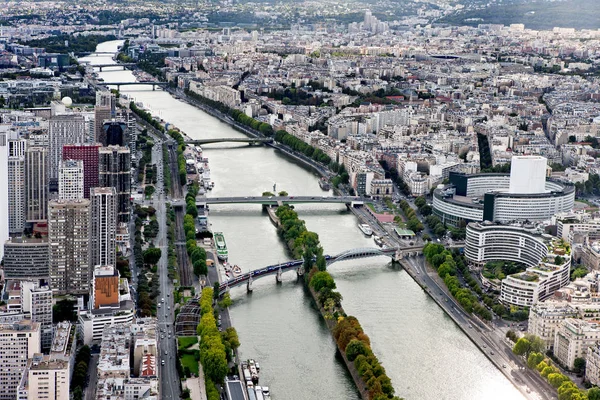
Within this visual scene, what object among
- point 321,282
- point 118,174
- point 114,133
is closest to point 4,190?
point 118,174

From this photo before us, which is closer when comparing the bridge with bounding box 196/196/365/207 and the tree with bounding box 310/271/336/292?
the tree with bounding box 310/271/336/292

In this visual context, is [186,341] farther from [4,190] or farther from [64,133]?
[64,133]

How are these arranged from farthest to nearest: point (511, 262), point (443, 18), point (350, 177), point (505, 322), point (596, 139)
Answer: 1. point (443, 18)
2. point (596, 139)
3. point (350, 177)
4. point (511, 262)
5. point (505, 322)

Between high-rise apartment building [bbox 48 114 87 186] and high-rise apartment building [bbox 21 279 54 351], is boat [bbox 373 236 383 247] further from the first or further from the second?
high-rise apartment building [bbox 21 279 54 351]

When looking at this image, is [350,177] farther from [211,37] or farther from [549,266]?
[211,37]

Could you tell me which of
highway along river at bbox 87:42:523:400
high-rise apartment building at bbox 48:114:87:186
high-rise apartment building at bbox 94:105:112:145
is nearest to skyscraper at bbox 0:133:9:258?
high-rise apartment building at bbox 48:114:87:186

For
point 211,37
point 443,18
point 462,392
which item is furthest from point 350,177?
point 443,18

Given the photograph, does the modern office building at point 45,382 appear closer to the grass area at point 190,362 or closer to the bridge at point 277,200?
the grass area at point 190,362
